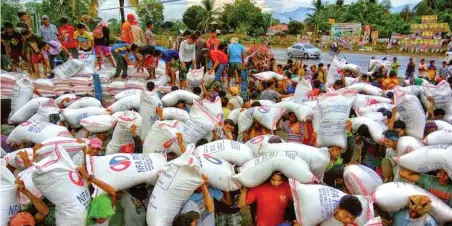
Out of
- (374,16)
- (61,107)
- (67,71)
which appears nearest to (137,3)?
(67,71)

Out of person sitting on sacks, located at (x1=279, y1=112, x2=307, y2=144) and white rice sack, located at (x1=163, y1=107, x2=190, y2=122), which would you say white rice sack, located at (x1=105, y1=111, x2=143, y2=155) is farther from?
person sitting on sacks, located at (x1=279, y1=112, x2=307, y2=144)

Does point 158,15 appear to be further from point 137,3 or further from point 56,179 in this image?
point 56,179

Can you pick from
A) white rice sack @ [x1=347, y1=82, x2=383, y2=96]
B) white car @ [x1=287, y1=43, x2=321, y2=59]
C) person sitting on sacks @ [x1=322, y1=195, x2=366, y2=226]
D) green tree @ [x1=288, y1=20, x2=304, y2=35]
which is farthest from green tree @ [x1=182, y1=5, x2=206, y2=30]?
person sitting on sacks @ [x1=322, y1=195, x2=366, y2=226]

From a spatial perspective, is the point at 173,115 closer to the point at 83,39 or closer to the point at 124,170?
the point at 124,170

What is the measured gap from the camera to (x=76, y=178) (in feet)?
9.74

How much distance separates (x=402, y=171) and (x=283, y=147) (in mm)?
1089

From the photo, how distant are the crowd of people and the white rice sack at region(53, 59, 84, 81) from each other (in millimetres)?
765

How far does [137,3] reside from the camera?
59.0 ft

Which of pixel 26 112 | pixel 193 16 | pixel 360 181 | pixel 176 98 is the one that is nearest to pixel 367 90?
pixel 176 98

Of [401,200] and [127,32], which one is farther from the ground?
[127,32]

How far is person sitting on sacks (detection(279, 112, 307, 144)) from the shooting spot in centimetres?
497

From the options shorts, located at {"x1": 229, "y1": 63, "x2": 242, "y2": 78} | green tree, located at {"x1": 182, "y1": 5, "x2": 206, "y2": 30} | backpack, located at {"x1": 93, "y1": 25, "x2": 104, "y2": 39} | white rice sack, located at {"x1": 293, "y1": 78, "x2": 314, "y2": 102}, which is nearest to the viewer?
white rice sack, located at {"x1": 293, "y1": 78, "x2": 314, "y2": 102}

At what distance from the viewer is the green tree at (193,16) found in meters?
46.9

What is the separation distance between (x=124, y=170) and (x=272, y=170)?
1234 mm
